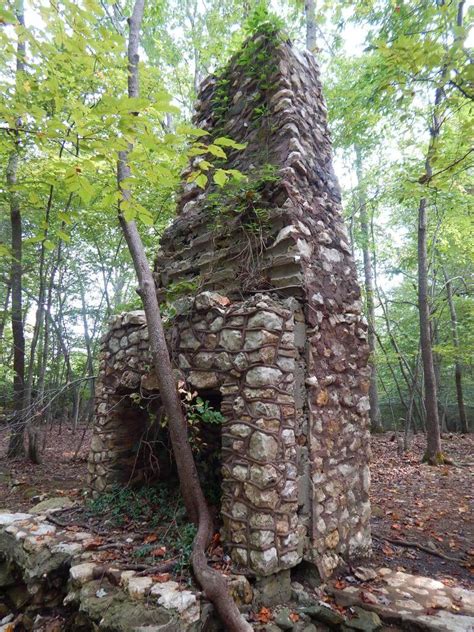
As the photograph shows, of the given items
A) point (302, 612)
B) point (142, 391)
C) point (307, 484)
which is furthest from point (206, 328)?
point (302, 612)

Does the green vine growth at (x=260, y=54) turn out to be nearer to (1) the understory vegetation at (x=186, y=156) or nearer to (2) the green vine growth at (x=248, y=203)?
(1) the understory vegetation at (x=186, y=156)

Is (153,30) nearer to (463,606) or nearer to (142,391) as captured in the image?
(142,391)

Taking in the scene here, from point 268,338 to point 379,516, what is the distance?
351 cm

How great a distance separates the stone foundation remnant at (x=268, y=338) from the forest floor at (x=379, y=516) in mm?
410

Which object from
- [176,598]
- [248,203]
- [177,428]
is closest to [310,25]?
[248,203]

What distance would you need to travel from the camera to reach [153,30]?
367 inches

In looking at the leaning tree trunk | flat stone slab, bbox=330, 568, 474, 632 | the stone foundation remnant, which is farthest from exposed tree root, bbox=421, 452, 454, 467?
the leaning tree trunk

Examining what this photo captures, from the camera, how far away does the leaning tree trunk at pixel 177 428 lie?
2355 mm

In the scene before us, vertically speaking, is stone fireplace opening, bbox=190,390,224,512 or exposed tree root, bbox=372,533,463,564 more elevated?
stone fireplace opening, bbox=190,390,224,512

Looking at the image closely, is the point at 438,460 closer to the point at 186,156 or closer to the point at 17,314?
the point at 186,156

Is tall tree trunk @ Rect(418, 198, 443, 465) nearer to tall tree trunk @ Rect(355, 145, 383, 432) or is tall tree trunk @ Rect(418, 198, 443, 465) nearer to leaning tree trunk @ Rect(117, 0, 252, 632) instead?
tall tree trunk @ Rect(355, 145, 383, 432)

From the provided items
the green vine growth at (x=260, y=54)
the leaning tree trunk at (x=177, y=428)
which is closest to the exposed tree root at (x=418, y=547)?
the leaning tree trunk at (x=177, y=428)

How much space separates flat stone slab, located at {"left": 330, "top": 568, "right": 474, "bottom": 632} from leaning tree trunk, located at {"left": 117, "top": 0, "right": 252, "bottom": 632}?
1017mm

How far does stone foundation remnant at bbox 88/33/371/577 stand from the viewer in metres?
2.75
